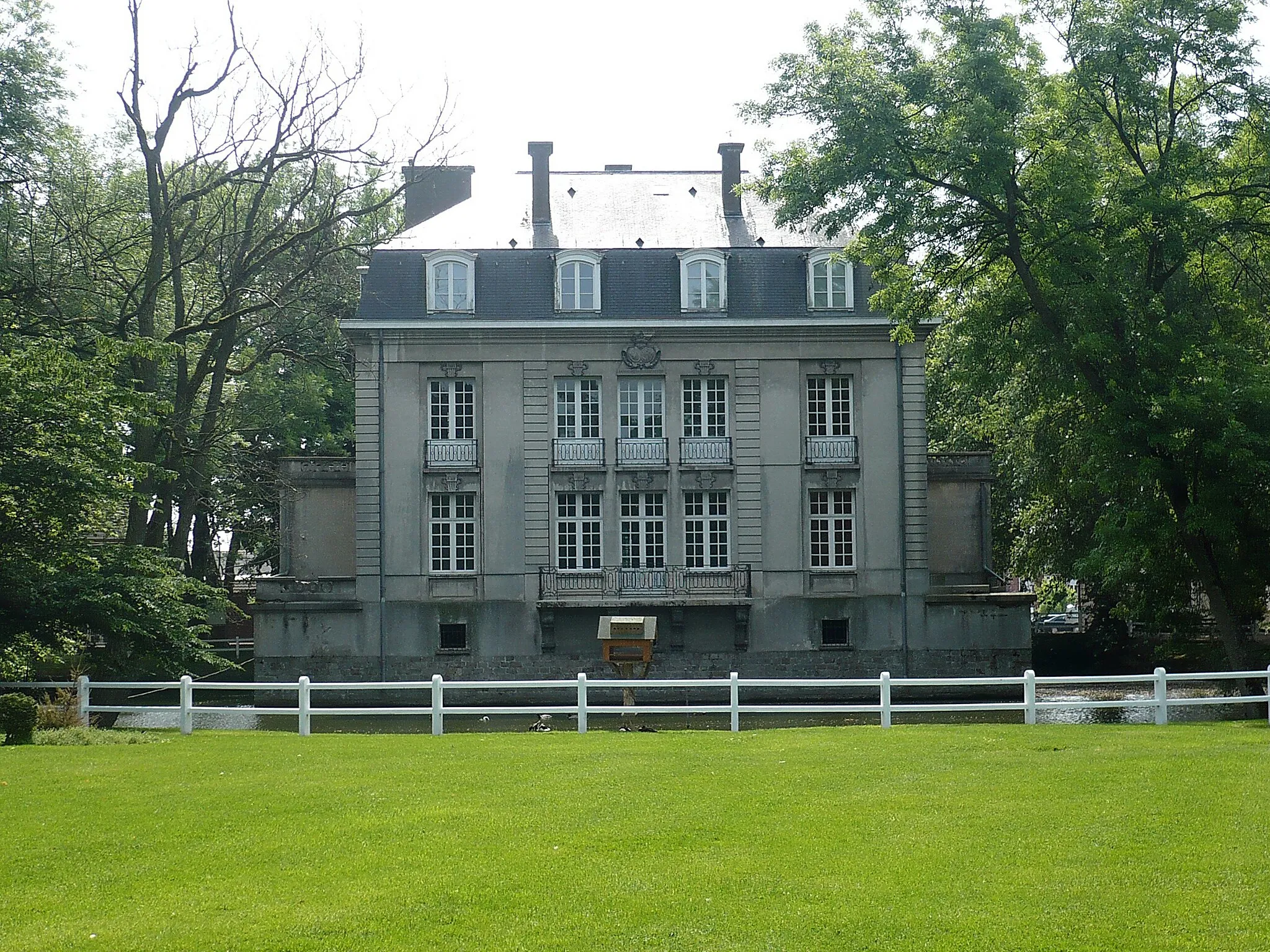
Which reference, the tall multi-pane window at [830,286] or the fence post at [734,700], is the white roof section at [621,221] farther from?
the fence post at [734,700]

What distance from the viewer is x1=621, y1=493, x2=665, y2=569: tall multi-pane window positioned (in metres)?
35.0

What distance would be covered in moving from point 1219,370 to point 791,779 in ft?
43.7

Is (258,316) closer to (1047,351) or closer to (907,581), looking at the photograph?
(907,581)

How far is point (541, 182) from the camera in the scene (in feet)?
124

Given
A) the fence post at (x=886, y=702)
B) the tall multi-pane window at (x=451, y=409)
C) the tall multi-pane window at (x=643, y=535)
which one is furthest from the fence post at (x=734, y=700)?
the tall multi-pane window at (x=451, y=409)

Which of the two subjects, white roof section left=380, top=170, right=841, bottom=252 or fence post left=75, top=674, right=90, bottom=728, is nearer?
fence post left=75, top=674, right=90, bottom=728

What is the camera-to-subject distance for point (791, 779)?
13508 millimetres

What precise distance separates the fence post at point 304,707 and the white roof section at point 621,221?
18.1 m

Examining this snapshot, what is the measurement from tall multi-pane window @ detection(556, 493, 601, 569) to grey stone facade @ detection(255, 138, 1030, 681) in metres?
0.06

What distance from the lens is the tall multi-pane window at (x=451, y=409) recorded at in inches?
1380

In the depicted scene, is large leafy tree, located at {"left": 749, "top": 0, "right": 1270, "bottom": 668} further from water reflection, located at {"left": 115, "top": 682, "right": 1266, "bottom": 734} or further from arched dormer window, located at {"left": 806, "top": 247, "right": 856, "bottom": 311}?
arched dormer window, located at {"left": 806, "top": 247, "right": 856, "bottom": 311}

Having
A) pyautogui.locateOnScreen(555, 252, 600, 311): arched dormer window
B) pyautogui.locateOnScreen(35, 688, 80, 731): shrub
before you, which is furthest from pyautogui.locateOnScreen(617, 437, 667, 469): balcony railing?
pyautogui.locateOnScreen(35, 688, 80, 731): shrub

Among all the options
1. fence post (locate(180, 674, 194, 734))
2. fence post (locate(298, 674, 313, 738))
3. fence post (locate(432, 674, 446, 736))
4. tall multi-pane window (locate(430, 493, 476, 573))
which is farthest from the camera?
tall multi-pane window (locate(430, 493, 476, 573))

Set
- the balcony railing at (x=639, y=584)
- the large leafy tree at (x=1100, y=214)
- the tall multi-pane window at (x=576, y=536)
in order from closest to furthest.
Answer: the large leafy tree at (x=1100, y=214)
the balcony railing at (x=639, y=584)
the tall multi-pane window at (x=576, y=536)
